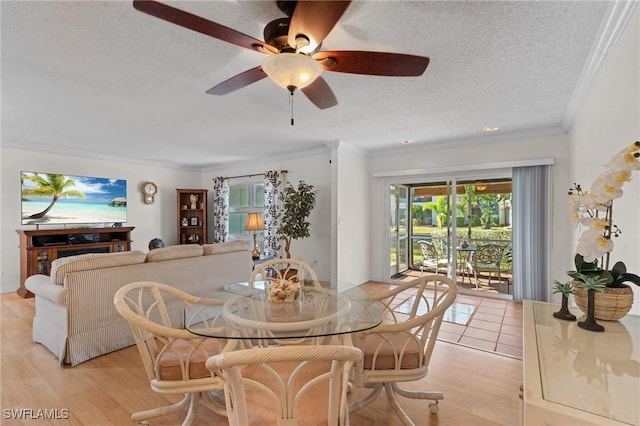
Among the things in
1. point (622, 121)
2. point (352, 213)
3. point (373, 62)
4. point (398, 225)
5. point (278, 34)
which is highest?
point (278, 34)

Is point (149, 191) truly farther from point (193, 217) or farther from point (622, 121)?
point (622, 121)

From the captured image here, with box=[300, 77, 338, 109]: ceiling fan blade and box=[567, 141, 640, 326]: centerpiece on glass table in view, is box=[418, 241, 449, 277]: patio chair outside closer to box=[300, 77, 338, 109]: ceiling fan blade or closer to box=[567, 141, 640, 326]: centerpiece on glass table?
box=[300, 77, 338, 109]: ceiling fan blade

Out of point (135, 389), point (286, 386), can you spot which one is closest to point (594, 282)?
point (286, 386)

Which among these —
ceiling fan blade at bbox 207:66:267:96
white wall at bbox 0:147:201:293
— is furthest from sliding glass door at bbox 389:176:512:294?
white wall at bbox 0:147:201:293

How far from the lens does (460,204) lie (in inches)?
188

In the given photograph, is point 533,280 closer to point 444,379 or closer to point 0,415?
point 444,379

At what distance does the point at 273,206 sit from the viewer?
5.60 m

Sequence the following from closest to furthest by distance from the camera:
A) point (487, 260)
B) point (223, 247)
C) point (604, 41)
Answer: point (604, 41), point (223, 247), point (487, 260)

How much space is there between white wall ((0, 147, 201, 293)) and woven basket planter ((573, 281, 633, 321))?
671 cm

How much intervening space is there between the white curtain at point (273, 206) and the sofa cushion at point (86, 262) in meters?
2.87

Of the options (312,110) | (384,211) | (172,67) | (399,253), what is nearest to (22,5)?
(172,67)

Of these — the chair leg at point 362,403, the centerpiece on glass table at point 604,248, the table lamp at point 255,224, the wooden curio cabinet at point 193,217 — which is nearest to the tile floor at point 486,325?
the chair leg at point 362,403

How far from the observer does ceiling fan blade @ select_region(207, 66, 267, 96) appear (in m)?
1.85

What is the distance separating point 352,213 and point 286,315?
333 centimetres
